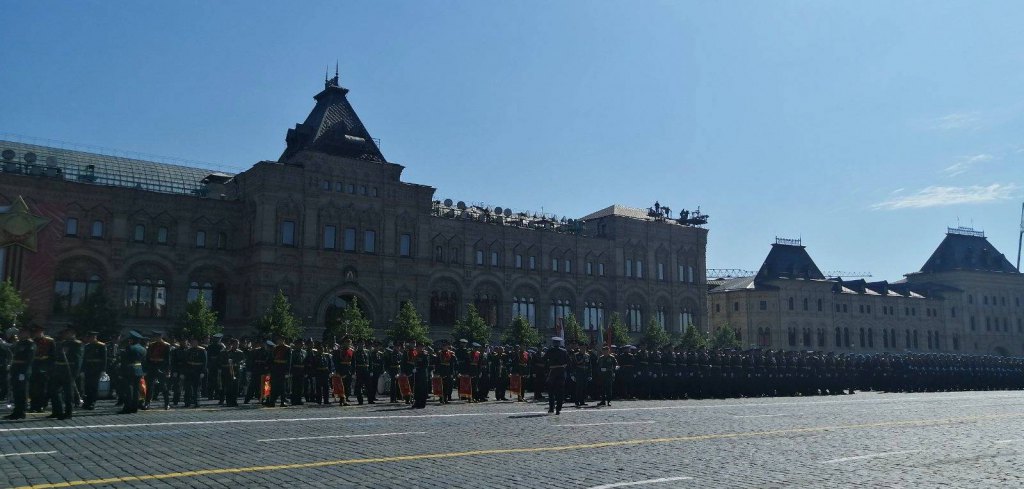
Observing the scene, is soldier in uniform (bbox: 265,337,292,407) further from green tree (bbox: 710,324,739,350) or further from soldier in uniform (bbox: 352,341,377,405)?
green tree (bbox: 710,324,739,350)

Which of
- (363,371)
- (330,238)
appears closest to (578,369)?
(363,371)

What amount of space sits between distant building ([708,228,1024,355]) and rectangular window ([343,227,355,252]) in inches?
1762

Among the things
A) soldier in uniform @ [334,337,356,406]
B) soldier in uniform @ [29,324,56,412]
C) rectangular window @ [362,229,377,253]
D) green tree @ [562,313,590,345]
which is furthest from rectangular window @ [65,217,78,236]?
soldier in uniform @ [29,324,56,412]

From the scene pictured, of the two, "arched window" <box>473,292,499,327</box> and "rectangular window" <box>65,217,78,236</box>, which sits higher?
"rectangular window" <box>65,217,78,236</box>

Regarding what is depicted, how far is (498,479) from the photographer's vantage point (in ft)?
33.4

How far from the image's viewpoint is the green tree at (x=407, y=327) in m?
52.3

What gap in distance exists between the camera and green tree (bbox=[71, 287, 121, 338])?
46.9m

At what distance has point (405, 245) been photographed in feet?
194

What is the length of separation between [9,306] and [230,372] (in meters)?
25.9

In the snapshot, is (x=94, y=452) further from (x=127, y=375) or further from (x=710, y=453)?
(x=710, y=453)

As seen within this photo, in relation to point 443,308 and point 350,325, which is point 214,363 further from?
point 443,308

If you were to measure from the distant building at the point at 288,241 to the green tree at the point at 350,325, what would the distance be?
189cm

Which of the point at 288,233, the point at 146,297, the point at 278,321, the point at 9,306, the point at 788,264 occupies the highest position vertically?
the point at 788,264

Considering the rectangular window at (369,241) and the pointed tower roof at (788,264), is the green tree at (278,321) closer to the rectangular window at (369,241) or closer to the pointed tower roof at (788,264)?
the rectangular window at (369,241)
